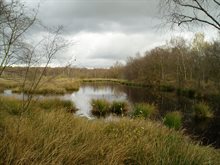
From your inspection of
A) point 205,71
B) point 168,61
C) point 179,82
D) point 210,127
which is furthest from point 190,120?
point 168,61

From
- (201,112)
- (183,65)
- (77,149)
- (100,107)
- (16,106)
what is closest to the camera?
(77,149)

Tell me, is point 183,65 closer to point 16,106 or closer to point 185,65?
point 185,65

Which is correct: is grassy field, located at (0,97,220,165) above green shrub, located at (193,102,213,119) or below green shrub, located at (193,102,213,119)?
above

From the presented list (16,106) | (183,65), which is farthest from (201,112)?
(183,65)

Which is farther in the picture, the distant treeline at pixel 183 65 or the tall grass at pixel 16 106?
the distant treeline at pixel 183 65

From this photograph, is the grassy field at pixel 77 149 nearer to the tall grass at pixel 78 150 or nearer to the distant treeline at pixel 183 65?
the tall grass at pixel 78 150

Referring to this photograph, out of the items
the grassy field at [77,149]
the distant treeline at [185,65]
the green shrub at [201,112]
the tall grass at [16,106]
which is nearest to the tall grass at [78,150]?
the grassy field at [77,149]

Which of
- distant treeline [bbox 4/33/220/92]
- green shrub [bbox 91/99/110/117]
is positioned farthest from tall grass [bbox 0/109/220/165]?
distant treeline [bbox 4/33/220/92]

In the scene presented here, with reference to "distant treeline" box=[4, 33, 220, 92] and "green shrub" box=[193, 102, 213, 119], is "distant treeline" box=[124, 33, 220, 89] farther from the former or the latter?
"green shrub" box=[193, 102, 213, 119]

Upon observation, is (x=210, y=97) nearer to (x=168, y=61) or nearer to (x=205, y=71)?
(x=205, y=71)

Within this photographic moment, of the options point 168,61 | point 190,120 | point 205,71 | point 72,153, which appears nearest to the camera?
point 72,153

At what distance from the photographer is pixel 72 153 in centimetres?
408

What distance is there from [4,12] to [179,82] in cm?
4631

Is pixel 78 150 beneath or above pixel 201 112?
above
